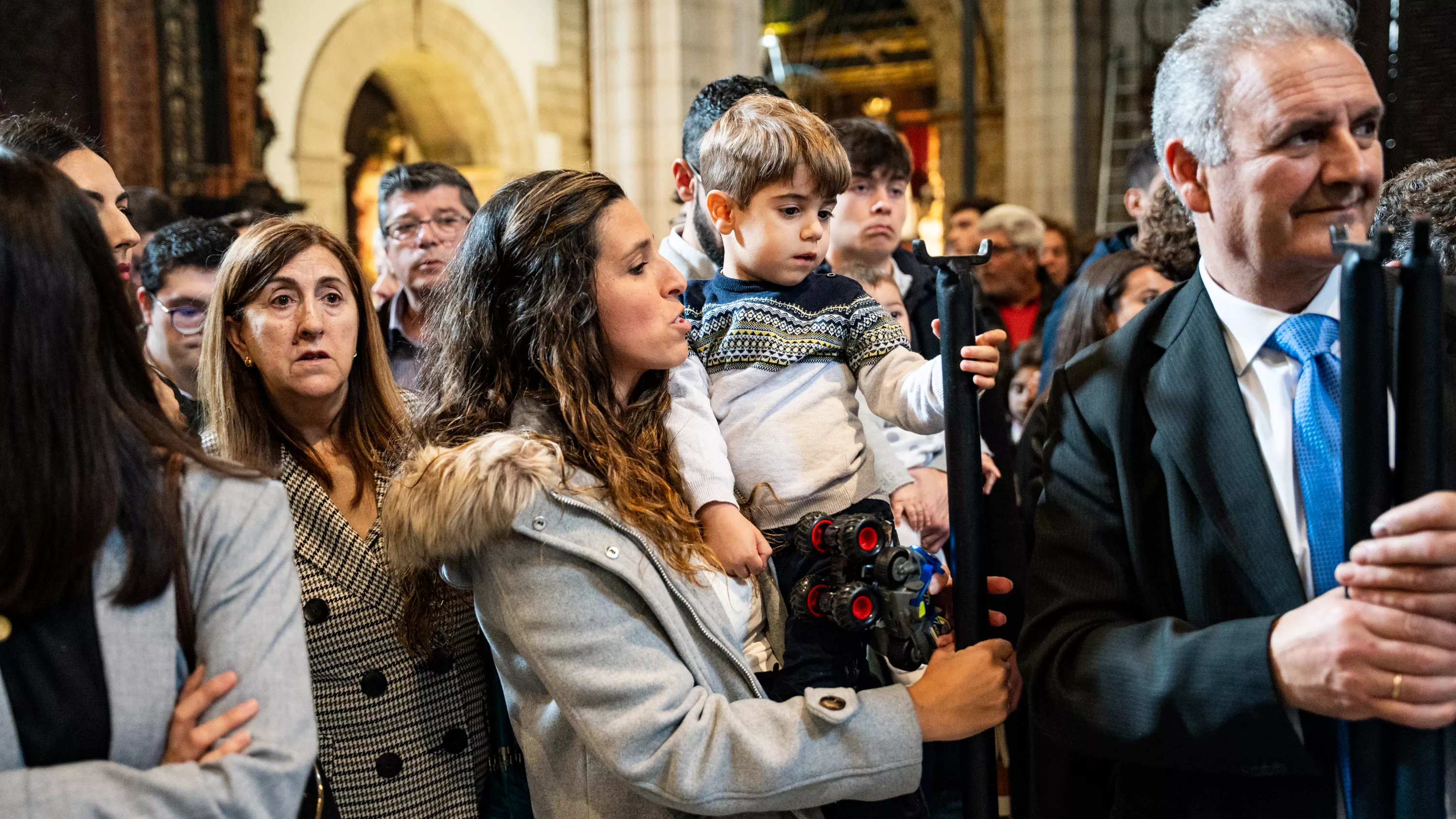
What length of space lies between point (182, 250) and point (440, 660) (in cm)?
159

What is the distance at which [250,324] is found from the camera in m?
2.21

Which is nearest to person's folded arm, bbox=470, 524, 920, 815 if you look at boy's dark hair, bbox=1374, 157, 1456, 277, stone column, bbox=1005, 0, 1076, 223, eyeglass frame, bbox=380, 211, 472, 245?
boy's dark hair, bbox=1374, 157, 1456, 277

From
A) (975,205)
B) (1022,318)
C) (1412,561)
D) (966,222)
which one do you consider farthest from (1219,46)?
(975,205)

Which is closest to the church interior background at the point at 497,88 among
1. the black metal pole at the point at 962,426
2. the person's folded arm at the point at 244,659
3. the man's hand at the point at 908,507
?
the man's hand at the point at 908,507

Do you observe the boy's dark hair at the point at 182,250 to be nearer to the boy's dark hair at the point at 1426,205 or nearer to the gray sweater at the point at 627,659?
the gray sweater at the point at 627,659

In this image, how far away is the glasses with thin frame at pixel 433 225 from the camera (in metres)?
3.50

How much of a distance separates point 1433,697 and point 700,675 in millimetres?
893

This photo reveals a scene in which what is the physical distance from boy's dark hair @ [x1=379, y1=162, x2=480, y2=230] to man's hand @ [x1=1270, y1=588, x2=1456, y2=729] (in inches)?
108

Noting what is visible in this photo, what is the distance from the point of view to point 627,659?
160cm

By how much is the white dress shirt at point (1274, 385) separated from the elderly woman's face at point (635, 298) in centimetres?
79

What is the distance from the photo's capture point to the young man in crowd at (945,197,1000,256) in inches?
241

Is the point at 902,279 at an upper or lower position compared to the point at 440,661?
upper

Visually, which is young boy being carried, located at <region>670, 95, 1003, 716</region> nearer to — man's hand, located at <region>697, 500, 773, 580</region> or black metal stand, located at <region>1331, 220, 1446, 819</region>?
man's hand, located at <region>697, 500, 773, 580</region>

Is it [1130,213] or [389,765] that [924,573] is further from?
[1130,213]
